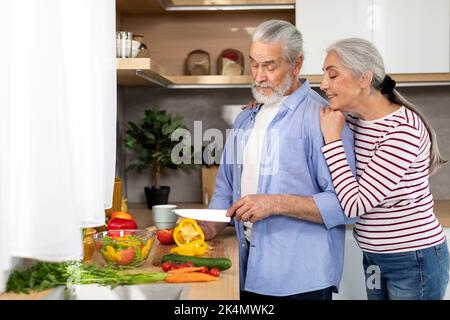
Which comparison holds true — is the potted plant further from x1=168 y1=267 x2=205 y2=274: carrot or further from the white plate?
x1=168 y1=267 x2=205 y2=274: carrot

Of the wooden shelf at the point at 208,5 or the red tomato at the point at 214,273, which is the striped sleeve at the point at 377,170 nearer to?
the red tomato at the point at 214,273

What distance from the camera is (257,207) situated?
1.89 m

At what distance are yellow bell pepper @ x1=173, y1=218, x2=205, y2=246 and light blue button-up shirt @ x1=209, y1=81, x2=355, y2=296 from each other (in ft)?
0.55

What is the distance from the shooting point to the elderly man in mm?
1950

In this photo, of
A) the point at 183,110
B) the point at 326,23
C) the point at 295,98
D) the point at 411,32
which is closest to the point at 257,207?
the point at 295,98

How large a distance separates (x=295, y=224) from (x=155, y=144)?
139 cm

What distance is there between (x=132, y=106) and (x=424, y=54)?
144 centimetres

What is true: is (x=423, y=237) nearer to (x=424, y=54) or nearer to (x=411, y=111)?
(x=411, y=111)

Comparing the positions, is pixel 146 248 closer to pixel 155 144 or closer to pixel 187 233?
pixel 187 233

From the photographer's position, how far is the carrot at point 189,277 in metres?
1.65

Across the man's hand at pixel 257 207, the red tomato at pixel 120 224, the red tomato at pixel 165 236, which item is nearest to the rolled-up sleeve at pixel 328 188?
the man's hand at pixel 257 207
